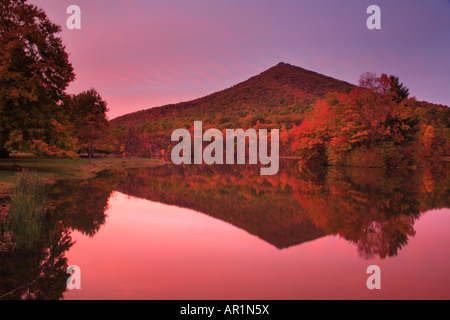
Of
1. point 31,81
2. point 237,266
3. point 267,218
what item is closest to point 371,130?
point 267,218

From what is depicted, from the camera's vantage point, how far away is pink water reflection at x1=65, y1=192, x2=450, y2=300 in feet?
17.1

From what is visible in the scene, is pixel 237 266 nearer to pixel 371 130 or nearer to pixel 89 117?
pixel 371 130

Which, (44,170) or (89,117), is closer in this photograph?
(44,170)

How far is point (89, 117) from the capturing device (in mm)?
40469

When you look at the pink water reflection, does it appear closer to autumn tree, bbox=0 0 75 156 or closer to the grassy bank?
the grassy bank

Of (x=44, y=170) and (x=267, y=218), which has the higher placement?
(x=44, y=170)

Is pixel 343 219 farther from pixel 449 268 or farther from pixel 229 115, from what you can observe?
pixel 229 115

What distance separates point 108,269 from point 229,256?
250 centimetres

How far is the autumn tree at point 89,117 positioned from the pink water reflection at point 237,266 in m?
33.8

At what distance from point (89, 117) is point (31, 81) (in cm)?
2004

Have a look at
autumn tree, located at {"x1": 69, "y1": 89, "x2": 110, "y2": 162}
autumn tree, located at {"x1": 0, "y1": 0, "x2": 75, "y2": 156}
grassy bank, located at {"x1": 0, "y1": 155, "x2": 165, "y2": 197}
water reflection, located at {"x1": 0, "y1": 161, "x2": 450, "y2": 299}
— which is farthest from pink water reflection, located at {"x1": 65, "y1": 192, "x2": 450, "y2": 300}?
autumn tree, located at {"x1": 69, "y1": 89, "x2": 110, "y2": 162}

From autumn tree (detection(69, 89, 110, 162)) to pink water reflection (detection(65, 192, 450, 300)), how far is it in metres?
33.8

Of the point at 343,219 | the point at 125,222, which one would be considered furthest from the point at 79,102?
the point at 343,219
